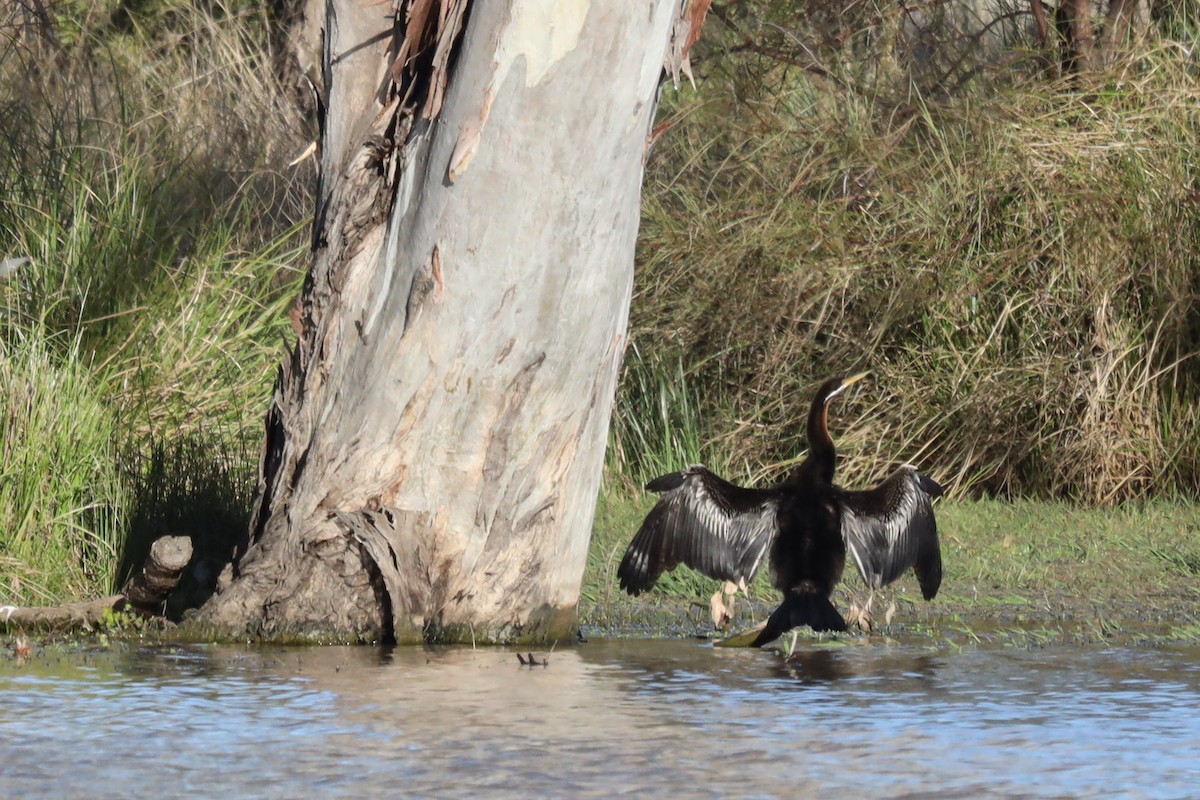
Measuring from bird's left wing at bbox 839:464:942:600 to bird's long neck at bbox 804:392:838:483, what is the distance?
0.23 m

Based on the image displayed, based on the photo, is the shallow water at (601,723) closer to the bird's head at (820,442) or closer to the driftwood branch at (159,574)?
the driftwood branch at (159,574)

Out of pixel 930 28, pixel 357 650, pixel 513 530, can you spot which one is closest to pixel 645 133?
pixel 513 530

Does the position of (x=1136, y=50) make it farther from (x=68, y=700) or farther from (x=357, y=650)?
(x=68, y=700)

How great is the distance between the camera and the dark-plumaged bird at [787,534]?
22.3ft

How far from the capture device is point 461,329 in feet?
19.7

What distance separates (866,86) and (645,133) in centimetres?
550

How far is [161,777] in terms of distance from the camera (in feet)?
13.3

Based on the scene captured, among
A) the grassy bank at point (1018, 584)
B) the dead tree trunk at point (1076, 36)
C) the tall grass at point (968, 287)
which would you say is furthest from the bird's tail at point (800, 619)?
the dead tree trunk at point (1076, 36)

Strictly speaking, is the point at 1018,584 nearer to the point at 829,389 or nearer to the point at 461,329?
the point at 829,389

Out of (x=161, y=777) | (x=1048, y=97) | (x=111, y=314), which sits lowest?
(x=161, y=777)

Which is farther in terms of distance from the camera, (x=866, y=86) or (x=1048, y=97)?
(x=866, y=86)

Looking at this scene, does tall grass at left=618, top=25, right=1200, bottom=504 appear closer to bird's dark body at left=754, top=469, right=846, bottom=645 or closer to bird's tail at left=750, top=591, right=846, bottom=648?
bird's dark body at left=754, top=469, right=846, bottom=645

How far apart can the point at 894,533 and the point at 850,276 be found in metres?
3.45

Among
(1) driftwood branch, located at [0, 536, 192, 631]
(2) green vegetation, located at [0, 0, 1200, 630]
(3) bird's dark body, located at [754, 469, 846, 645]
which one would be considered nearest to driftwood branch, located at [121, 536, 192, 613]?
(1) driftwood branch, located at [0, 536, 192, 631]
